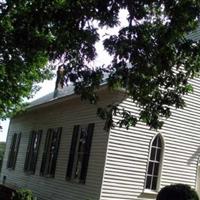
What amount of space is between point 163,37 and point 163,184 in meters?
10.1

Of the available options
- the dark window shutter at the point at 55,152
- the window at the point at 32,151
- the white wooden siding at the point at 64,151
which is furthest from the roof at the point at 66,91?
the window at the point at 32,151

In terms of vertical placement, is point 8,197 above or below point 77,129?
below

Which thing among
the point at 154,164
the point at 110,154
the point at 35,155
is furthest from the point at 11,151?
the point at 110,154

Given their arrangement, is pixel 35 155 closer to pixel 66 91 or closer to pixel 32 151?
pixel 32 151

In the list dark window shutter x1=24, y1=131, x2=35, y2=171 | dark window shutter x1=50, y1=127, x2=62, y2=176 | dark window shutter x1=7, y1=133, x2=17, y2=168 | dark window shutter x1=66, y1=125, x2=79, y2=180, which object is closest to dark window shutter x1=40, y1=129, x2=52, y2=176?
dark window shutter x1=50, y1=127, x2=62, y2=176

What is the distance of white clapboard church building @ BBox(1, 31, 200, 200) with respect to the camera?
18.2 metres

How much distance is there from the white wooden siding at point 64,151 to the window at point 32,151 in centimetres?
38

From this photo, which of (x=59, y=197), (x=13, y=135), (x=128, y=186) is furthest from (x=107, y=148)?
(x=13, y=135)

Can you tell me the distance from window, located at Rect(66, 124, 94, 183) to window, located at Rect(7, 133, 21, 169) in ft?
32.6

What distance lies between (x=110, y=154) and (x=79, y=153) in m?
2.53

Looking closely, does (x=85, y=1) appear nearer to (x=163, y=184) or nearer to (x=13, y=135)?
(x=163, y=184)

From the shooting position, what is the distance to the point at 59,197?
2106 centimetres

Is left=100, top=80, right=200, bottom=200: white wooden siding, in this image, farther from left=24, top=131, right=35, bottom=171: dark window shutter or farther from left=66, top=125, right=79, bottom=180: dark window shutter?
left=24, top=131, right=35, bottom=171: dark window shutter

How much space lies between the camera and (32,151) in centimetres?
2658
